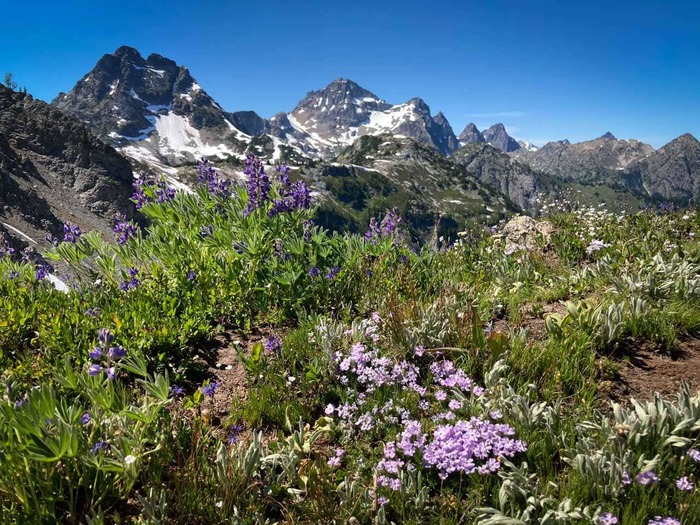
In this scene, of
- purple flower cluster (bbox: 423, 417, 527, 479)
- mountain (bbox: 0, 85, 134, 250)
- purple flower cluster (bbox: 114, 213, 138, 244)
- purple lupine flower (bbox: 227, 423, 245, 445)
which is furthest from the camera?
mountain (bbox: 0, 85, 134, 250)

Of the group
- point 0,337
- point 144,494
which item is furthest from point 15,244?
point 144,494

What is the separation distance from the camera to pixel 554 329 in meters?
4.34

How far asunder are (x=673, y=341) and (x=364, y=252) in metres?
3.80

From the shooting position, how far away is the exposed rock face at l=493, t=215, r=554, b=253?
813 cm

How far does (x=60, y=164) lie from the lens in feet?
285

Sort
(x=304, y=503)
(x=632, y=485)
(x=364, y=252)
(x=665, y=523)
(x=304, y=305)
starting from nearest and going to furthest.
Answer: (x=665, y=523)
(x=632, y=485)
(x=304, y=503)
(x=304, y=305)
(x=364, y=252)

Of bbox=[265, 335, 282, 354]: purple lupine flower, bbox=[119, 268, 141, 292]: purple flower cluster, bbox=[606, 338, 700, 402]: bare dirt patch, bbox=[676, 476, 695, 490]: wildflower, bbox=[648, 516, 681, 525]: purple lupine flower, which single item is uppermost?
bbox=[119, 268, 141, 292]: purple flower cluster

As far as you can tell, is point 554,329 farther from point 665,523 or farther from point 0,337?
point 0,337

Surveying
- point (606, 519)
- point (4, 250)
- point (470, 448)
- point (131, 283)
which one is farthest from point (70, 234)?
point (606, 519)

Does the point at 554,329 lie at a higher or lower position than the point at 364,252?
lower

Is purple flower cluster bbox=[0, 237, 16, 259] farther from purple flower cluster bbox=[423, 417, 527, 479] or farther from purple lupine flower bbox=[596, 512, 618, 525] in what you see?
purple lupine flower bbox=[596, 512, 618, 525]

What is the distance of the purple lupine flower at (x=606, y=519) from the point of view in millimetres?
2355

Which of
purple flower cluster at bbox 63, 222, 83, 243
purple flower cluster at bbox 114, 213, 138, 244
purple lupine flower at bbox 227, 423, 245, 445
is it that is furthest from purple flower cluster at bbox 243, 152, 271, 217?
purple lupine flower at bbox 227, 423, 245, 445

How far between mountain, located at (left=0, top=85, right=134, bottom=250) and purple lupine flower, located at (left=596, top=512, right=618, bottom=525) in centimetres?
7666
